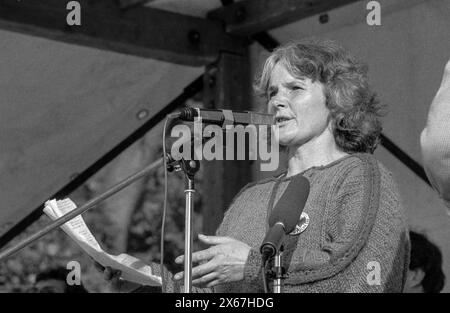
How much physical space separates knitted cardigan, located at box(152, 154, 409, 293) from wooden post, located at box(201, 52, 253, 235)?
2.22 metres

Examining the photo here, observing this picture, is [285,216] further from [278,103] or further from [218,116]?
[278,103]

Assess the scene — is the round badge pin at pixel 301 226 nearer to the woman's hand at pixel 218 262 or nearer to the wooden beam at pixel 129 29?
the woman's hand at pixel 218 262

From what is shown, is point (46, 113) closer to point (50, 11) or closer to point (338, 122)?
point (50, 11)

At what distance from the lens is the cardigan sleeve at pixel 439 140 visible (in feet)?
6.45

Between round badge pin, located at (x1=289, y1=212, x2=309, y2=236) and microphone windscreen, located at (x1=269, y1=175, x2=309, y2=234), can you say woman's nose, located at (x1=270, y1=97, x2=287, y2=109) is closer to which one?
round badge pin, located at (x1=289, y1=212, x2=309, y2=236)

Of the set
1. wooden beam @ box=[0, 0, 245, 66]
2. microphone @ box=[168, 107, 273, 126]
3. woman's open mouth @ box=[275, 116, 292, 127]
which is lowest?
microphone @ box=[168, 107, 273, 126]

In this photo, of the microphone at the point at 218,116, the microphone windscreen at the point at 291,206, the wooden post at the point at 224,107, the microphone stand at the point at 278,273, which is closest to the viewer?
the microphone stand at the point at 278,273

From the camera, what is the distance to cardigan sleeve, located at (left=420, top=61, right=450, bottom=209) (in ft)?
6.45

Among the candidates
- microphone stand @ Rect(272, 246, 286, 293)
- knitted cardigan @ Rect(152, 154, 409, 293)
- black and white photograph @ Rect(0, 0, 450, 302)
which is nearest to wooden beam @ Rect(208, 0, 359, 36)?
black and white photograph @ Rect(0, 0, 450, 302)

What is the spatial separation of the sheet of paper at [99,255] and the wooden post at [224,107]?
7.58 feet

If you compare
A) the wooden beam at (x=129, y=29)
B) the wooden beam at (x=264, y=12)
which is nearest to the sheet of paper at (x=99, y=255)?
the wooden beam at (x=129, y=29)

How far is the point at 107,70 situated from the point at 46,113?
37 centimetres

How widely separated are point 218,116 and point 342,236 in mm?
462
